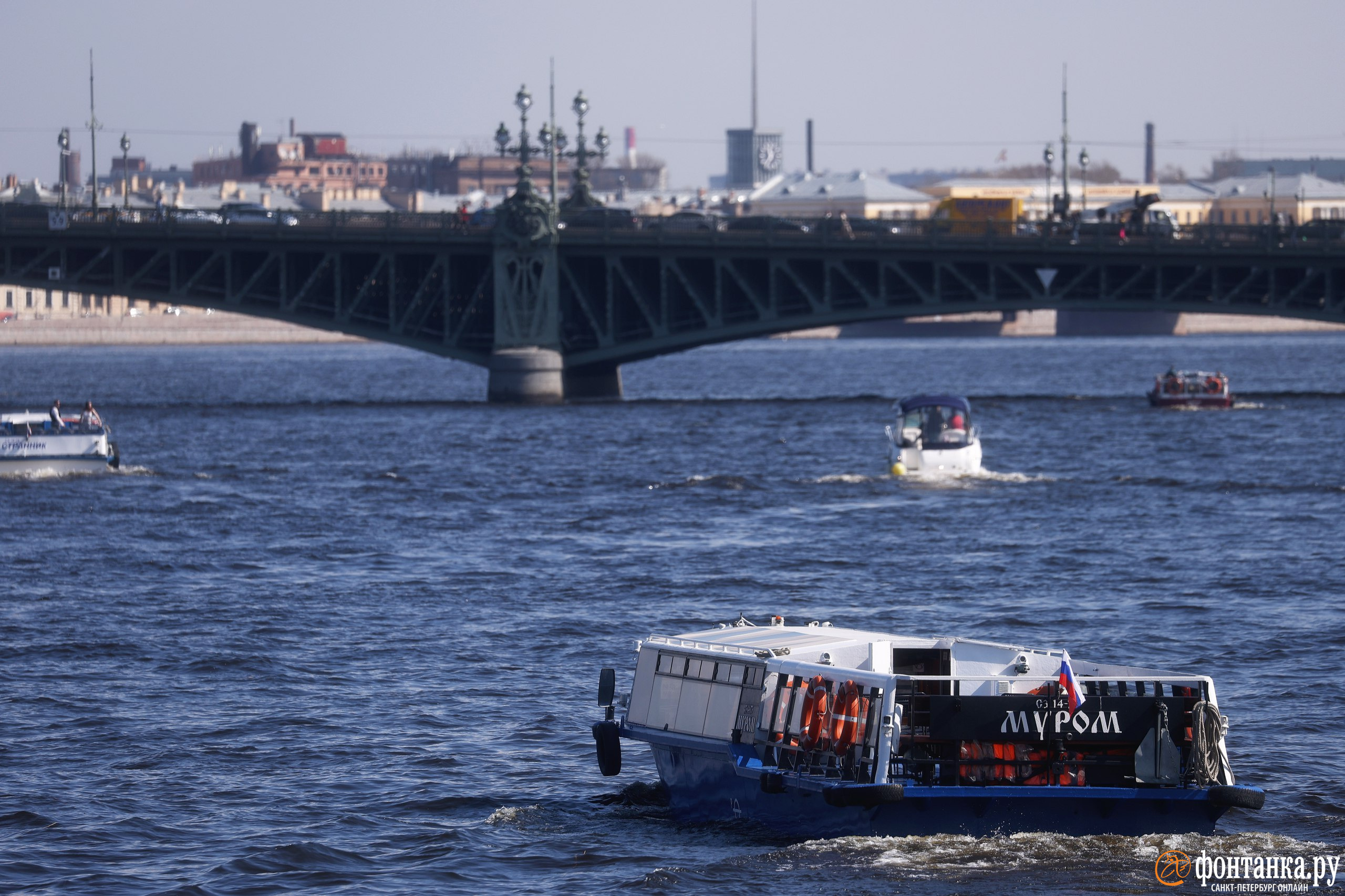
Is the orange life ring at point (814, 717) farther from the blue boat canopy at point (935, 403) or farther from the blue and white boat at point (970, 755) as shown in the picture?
the blue boat canopy at point (935, 403)

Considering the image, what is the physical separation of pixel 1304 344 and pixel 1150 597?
526ft

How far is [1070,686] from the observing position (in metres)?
20.0

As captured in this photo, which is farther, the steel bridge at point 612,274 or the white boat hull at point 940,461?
the steel bridge at point 612,274

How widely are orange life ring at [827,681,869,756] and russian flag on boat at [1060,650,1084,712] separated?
1893mm

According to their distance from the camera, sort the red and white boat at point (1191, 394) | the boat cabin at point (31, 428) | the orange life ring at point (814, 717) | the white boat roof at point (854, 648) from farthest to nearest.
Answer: the red and white boat at point (1191, 394)
the boat cabin at point (31, 428)
the white boat roof at point (854, 648)
the orange life ring at point (814, 717)

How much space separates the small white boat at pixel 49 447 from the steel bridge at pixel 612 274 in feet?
81.2

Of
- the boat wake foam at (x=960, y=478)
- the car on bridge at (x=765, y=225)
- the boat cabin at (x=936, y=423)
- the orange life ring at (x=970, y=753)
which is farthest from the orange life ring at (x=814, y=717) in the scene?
the car on bridge at (x=765, y=225)

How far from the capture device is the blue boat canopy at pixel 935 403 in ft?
196

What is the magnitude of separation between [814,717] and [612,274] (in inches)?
2701

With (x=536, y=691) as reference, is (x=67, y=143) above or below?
above

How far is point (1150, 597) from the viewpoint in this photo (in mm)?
36812

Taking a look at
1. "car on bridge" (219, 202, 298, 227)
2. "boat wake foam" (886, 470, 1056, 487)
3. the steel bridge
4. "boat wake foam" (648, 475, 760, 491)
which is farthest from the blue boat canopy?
"car on bridge" (219, 202, 298, 227)

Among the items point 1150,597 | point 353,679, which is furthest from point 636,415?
point 353,679

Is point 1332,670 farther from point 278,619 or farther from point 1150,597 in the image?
point 278,619
